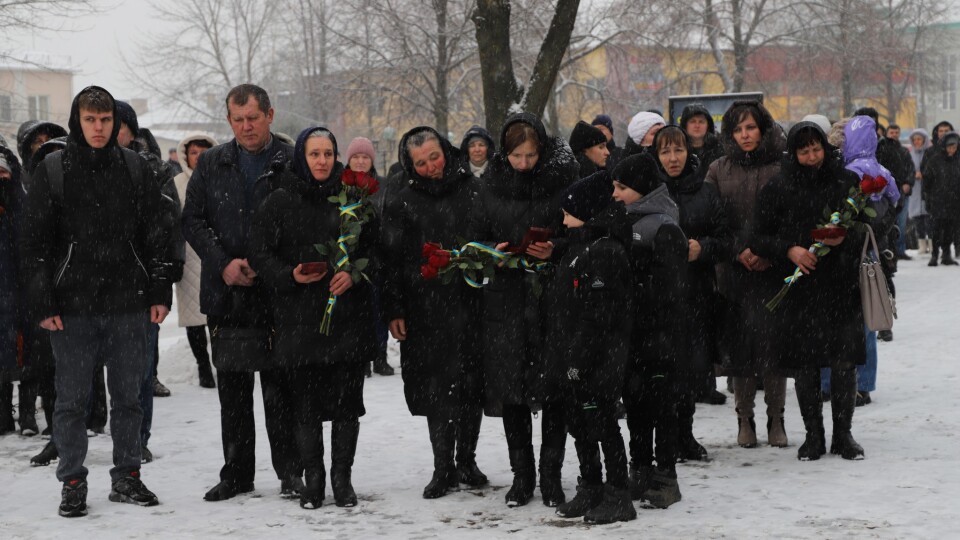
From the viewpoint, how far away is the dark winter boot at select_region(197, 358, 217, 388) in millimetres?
11609

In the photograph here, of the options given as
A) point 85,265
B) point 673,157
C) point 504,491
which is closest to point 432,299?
point 504,491

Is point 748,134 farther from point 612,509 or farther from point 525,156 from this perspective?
point 612,509

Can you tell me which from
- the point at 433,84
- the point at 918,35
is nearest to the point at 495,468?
the point at 433,84

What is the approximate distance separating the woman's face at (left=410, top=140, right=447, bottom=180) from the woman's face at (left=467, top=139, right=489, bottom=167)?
2.25m

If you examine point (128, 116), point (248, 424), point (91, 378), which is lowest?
point (248, 424)

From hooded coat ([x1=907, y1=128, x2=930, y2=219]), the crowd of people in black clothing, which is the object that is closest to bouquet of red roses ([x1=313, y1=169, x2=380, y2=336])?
the crowd of people in black clothing

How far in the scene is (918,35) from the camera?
5300 cm

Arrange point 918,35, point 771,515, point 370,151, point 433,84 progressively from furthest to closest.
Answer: point 918,35, point 433,84, point 370,151, point 771,515

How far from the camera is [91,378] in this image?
698 cm

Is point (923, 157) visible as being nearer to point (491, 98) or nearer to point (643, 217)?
point (491, 98)

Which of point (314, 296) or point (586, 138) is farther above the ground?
point (586, 138)

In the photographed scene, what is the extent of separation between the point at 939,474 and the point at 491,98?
8518mm

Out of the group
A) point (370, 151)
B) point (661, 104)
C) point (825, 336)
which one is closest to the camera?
point (825, 336)

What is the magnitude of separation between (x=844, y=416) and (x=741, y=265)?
3.66 ft
